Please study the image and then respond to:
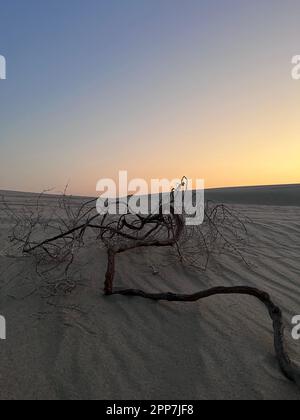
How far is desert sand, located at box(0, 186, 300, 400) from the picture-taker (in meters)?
2.62

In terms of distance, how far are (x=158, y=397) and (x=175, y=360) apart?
0.37 meters

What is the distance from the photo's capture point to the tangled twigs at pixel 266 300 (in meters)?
2.75

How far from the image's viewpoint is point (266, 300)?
3.29 m

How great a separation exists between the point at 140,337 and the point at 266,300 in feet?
3.20

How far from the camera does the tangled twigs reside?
9.02 feet

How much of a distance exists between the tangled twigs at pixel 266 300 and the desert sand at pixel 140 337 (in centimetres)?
6

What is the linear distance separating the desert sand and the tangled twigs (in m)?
0.06

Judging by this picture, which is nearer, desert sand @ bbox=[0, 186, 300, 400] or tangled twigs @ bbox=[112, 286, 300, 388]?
desert sand @ bbox=[0, 186, 300, 400]

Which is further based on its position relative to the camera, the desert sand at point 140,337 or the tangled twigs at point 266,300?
the tangled twigs at point 266,300

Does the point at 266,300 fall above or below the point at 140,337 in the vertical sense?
above

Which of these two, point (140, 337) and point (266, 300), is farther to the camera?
point (266, 300)

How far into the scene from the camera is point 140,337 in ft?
10.4
